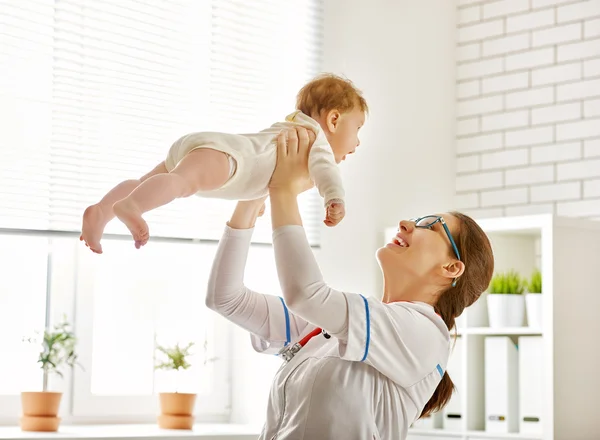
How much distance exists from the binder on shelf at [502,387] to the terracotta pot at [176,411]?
1.11 meters

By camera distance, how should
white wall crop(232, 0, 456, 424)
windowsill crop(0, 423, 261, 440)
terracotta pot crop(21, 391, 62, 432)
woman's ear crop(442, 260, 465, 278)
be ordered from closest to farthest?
woman's ear crop(442, 260, 465, 278), windowsill crop(0, 423, 261, 440), terracotta pot crop(21, 391, 62, 432), white wall crop(232, 0, 456, 424)

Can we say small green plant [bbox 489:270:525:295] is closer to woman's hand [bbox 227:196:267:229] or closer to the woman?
the woman

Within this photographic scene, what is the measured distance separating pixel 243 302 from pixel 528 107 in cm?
235

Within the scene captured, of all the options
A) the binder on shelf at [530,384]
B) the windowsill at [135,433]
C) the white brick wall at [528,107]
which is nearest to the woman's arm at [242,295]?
the windowsill at [135,433]

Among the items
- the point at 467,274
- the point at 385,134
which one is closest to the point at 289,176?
the point at 467,274

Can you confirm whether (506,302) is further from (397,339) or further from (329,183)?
(329,183)

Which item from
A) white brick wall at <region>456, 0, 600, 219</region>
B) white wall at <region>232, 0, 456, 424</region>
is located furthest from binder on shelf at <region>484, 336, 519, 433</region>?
white brick wall at <region>456, 0, 600, 219</region>

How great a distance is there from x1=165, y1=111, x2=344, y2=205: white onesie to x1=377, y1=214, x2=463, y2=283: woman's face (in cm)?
31

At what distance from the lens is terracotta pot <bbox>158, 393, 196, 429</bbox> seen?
3.46 metres

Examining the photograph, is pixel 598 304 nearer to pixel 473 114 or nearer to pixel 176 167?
pixel 473 114

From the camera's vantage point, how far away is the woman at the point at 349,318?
1.88 m

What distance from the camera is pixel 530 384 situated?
141 inches

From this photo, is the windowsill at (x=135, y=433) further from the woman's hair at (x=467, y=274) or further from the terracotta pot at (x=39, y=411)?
the woman's hair at (x=467, y=274)

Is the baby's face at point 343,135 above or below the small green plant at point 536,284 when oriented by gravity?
above
